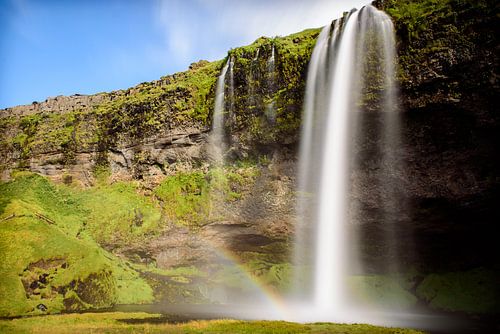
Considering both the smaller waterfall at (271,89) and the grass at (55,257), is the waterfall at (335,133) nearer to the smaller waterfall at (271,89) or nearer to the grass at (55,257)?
the smaller waterfall at (271,89)

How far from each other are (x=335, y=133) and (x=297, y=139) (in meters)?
4.46

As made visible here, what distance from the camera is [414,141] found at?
109 ft

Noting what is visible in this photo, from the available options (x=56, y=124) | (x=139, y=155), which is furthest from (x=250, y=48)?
(x=56, y=124)

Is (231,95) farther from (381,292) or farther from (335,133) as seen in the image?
Result: (381,292)

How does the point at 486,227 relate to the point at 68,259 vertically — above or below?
above

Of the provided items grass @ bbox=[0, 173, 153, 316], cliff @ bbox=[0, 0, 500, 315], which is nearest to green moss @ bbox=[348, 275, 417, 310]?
cliff @ bbox=[0, 0, 500, 315]

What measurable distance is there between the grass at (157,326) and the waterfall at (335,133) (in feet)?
34.1

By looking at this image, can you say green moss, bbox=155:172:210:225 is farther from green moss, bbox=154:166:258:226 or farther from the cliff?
the cliff

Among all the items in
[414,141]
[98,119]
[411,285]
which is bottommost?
[411,285]

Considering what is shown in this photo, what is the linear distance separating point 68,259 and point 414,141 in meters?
31.9

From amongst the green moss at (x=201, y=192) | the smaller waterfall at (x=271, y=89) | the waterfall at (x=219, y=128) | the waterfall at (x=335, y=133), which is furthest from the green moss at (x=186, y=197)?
the waterfall at (x=335, y=133)

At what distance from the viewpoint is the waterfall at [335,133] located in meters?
34.0

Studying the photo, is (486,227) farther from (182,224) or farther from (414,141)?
(182,224)

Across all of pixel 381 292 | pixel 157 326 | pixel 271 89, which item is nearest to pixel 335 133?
pixel 271 89
